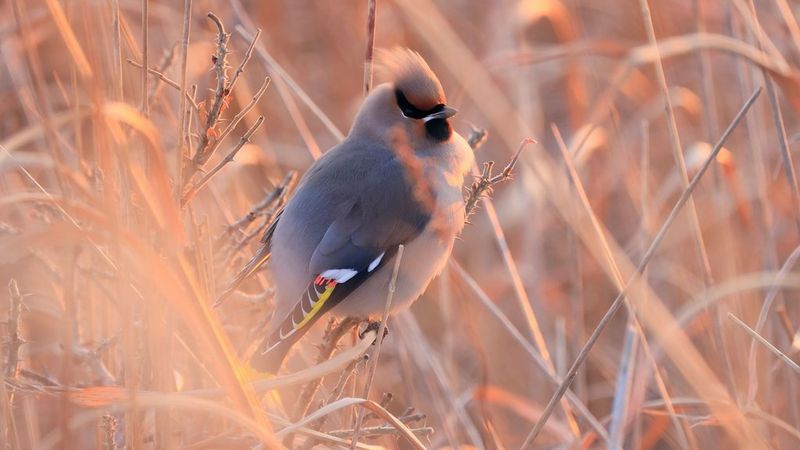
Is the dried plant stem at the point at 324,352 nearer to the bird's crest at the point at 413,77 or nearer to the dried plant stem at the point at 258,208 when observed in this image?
the dried plant stem at the point at 258,208

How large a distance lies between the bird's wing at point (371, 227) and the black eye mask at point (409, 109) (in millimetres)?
151

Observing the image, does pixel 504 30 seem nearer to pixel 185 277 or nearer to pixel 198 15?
pixel 198 15

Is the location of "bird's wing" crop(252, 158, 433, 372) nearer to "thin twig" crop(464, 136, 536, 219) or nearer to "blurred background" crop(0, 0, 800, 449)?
"blurred background" crop(0, 0, 800, 449)

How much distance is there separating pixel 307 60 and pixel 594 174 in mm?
1718

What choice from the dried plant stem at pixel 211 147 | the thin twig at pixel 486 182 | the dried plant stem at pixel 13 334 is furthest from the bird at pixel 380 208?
the dried plant stem at pixel 13 334

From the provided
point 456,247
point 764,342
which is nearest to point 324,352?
point 764,342

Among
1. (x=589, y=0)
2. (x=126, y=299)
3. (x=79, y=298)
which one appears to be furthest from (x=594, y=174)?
(x=126, y=299)

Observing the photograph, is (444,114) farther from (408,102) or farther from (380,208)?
(380,208)

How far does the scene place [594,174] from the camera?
173 inches

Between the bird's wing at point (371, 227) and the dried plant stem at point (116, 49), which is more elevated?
the dried plant stem at point (116, 49)

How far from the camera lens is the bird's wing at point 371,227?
2783mm

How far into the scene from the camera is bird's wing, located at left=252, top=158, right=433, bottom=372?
2.78 meters

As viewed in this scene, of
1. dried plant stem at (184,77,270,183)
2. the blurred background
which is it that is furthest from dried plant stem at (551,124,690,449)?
dried plant stem at (184,77,270,183)

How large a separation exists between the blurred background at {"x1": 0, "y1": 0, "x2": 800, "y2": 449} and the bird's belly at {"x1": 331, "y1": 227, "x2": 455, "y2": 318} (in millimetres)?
118
